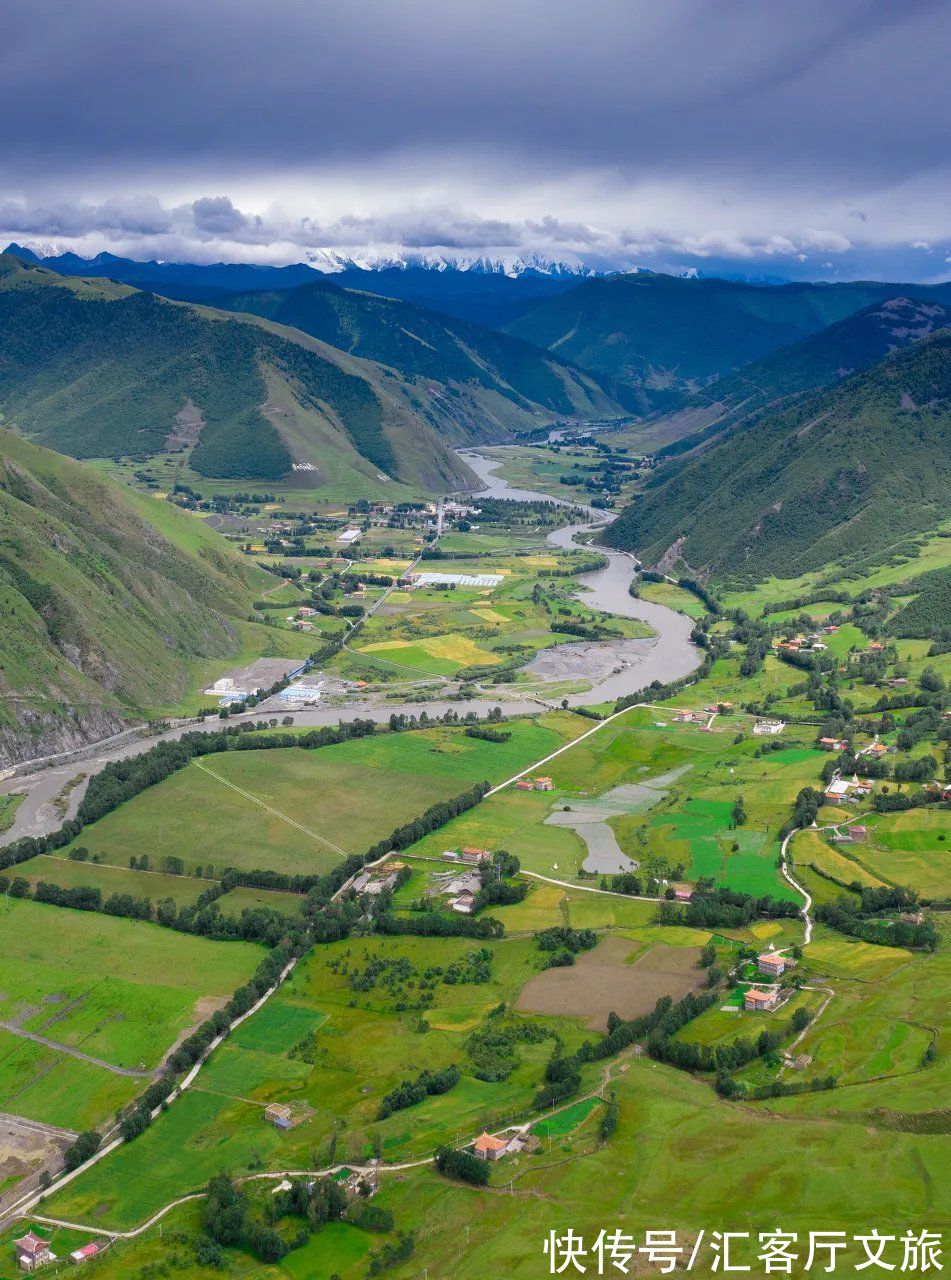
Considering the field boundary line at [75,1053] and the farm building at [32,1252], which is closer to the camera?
the farm building at [32,1252]

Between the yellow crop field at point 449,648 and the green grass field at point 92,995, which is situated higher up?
the yellow crop field at point 449,648

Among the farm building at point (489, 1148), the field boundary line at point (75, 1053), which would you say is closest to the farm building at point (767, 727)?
the farm building at point (489, 1148)

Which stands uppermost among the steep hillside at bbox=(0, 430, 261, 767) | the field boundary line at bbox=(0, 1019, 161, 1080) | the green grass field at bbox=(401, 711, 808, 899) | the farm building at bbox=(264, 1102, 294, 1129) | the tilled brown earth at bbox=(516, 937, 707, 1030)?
the steep hillside at bbox=(0, 430, 261, 767)

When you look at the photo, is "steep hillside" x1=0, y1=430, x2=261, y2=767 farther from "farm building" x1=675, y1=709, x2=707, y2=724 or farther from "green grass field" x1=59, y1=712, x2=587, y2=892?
"farm building" x1=675, y1=709, x2=707, y2=724

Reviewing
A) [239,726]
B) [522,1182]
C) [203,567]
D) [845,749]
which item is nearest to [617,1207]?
[522,1182]

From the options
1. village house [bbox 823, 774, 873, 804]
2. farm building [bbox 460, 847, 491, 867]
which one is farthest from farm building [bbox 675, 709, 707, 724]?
farm building [bbox 460, 847, 491, 867]

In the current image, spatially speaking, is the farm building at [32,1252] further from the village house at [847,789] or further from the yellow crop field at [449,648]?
the yellow crop field at [449,648]

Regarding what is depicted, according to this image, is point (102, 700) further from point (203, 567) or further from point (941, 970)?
point (941, 970)
